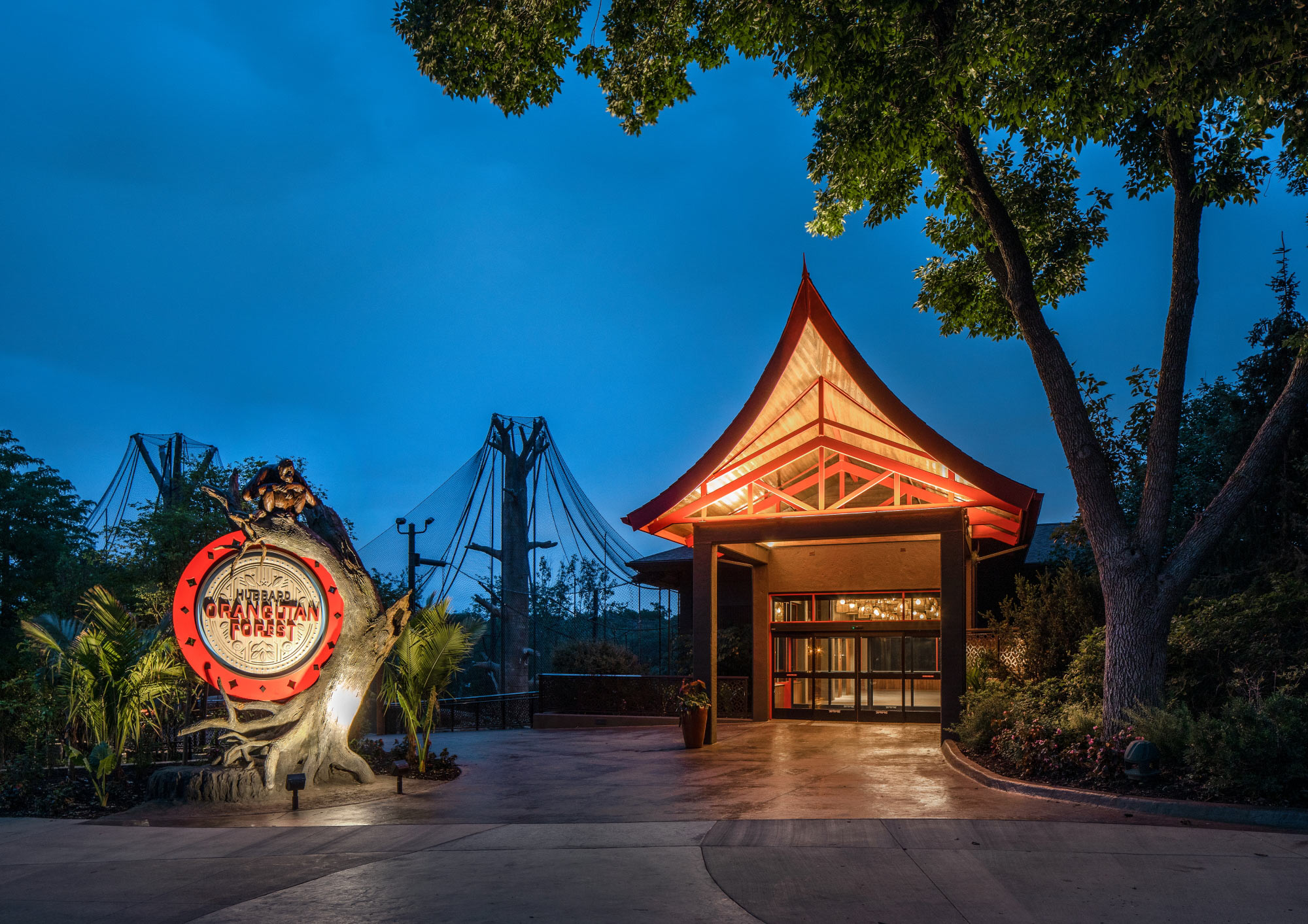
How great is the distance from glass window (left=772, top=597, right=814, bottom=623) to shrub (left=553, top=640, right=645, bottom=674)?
3421 millimetres

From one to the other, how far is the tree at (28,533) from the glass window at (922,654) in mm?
22741

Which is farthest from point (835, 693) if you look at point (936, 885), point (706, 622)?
point (936, 885)

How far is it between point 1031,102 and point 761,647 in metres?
13.2

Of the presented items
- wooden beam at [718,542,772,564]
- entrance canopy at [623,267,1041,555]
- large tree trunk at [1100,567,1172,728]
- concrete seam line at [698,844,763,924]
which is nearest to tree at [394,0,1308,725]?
large tree trunk at [1100,567,1172,728]

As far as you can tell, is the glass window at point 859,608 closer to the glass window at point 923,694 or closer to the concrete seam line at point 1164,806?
the glass window at point 923,694

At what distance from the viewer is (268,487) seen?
37.7 ft

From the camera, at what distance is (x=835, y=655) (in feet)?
66.0

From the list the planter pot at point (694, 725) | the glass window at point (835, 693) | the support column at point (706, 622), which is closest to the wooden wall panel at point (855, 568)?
the glass window at point (835, 693)

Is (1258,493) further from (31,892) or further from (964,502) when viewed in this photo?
(31,892)

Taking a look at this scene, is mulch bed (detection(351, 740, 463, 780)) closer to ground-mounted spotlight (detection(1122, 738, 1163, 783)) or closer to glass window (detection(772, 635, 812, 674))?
ground-mounted spotlight (detection(1122, 738, 1163, 783))

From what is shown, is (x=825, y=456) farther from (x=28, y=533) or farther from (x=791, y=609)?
(x=28, y=533)

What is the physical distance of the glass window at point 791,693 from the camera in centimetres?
2033

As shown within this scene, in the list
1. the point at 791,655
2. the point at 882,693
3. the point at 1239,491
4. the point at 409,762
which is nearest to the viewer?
the point at 1239,491

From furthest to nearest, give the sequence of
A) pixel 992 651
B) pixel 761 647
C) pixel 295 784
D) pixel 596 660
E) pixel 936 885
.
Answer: pixel 596 660
pixel 761 647
pixel 992 651
pixel 295 784
pixel 936 885
